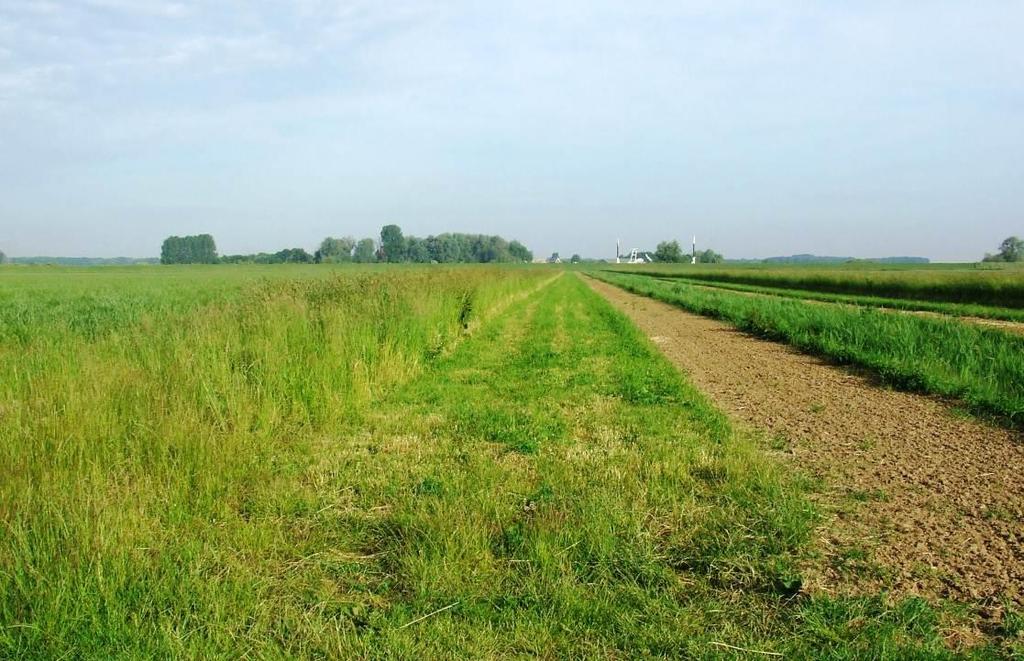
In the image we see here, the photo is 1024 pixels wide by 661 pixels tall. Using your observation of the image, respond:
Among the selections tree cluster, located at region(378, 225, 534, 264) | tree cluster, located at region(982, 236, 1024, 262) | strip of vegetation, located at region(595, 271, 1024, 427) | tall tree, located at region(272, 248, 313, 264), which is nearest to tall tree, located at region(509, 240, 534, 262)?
tree cluster, located at region(378, 225, 534, 264)

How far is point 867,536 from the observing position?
3.74 meters

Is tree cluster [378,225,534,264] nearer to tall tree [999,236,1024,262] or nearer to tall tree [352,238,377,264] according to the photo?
tall tree [352,238,377,264]

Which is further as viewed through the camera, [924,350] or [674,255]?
[674,255]

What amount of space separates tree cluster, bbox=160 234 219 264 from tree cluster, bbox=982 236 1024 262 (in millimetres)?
135429

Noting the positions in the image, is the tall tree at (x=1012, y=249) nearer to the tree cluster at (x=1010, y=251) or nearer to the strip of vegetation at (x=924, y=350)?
the tree cluster at (x=1010, y=251)

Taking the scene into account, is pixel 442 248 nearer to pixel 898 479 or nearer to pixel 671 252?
pixel 671 252

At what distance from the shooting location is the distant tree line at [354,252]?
366ft

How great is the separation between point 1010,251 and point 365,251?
111 m

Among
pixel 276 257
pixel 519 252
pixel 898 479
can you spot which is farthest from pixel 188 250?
pixel 898 479

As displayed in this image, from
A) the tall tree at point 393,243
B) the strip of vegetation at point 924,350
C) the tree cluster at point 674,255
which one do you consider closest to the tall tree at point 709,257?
the tree cluster at point 674,255

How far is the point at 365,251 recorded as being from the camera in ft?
405

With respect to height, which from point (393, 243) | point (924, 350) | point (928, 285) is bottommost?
point (924, 350)

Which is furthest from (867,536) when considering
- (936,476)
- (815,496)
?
(936,476)

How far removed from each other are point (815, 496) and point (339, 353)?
18.4 feet
